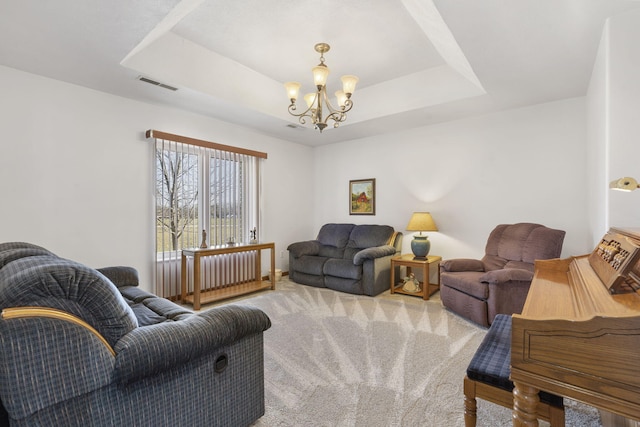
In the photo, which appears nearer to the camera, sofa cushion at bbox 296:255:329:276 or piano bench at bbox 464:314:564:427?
piano bench at bbox 464:314:564:427

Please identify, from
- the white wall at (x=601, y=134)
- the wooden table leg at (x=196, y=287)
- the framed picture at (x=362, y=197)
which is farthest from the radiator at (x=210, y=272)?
the white wall at (x=601, y=134)

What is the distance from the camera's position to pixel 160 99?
3629 mm

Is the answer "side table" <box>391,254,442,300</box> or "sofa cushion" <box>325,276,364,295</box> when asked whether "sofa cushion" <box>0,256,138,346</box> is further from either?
"side table" <box>391,254,442,300</box>

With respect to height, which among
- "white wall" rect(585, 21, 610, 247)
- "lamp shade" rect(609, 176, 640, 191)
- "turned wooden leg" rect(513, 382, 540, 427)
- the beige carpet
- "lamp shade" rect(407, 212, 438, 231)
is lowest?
the beige carpet

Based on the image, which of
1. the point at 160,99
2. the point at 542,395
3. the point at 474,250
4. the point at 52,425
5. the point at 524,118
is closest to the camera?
the point at 52,425

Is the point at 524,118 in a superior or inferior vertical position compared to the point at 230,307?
superior

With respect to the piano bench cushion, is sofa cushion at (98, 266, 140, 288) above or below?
above

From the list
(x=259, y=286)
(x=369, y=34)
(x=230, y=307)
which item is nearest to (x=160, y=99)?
(x=369, y=34)

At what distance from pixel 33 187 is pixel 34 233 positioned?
0.44m

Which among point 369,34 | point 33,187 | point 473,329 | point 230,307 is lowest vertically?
point 473,329

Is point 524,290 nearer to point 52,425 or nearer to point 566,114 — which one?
point 566,114

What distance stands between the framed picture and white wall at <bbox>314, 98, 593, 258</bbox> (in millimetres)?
94

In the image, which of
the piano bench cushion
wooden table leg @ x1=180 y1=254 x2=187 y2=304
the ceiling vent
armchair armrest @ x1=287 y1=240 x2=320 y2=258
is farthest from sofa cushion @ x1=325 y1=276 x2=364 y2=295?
the ceiling vent

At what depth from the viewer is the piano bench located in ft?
3.88
